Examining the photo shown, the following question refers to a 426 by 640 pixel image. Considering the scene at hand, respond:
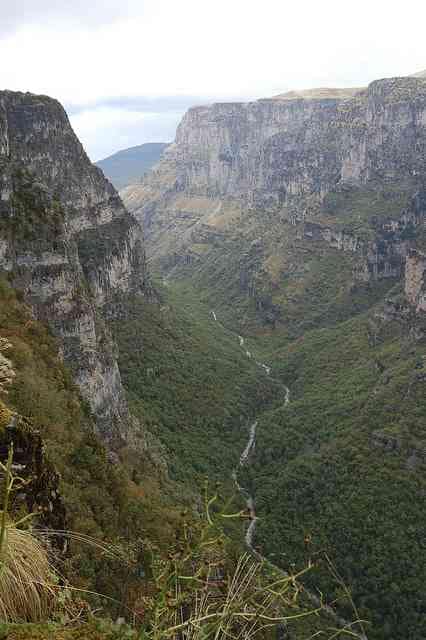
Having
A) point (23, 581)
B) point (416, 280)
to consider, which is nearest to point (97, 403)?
point (23, 581)

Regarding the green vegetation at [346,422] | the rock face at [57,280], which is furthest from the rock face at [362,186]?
the rock face at [57,280]

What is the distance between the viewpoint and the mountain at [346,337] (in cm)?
4834

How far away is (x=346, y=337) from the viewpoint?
96125mm

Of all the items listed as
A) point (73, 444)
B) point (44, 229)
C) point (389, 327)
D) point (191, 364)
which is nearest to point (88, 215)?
point (191, 364)

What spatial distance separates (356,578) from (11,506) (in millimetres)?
46544

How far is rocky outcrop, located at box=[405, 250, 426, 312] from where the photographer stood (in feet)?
270

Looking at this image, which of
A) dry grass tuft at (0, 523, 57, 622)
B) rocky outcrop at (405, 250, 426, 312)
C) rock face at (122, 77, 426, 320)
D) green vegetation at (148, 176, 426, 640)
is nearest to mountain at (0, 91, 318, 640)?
dry grass tuft at (0, 523, 57, 622)

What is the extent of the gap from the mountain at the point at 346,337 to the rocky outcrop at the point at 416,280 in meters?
0.31

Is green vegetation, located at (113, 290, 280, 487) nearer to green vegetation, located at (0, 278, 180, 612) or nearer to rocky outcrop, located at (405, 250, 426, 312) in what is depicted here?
green vegetation, located at (0, 278, 180, 612)

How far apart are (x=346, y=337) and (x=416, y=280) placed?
54.6ft

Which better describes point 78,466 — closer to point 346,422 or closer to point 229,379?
point 346,422

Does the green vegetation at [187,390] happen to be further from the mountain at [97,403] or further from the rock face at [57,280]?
the rock face at [57,280]

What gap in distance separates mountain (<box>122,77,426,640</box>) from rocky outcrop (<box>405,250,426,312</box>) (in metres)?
0.31

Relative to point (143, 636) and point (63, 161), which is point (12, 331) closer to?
point (143, 636)
